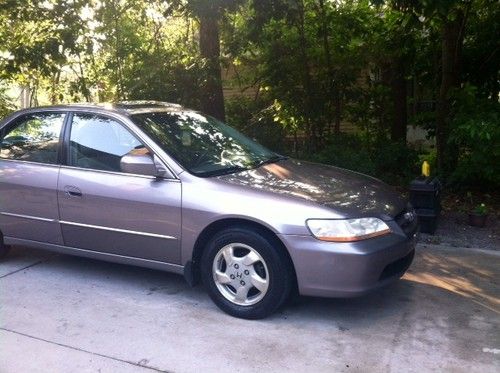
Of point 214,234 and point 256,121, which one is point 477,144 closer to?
point 256,121

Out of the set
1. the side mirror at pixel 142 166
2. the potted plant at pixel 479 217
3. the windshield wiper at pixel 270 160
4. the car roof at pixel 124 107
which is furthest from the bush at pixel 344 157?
the side mirror at pixel 142 166

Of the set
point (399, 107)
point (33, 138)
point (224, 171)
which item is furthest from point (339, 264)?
point (399, 107)

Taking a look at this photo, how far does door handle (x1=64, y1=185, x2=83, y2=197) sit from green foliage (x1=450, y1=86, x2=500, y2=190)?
4.39 m

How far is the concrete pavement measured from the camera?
3559 mm

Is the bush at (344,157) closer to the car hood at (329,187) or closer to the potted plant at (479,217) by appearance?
the potted plant at (479,217)

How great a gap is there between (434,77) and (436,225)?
13.1ft

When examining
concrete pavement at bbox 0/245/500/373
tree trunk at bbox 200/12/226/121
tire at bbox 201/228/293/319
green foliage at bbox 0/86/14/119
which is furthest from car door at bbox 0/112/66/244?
green foliage at bbox 0/86/14/119

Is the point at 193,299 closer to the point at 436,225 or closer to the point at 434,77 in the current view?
the point at 436,225

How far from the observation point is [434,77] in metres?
9.42

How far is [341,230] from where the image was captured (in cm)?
384

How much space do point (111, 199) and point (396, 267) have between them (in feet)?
7.48

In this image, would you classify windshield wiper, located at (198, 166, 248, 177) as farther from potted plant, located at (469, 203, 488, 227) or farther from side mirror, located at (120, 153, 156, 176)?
potted plant, located at (469, 203, 488, 227)

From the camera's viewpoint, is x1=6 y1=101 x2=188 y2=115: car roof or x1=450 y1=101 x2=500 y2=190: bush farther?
x1=450 y1=101 x2=500 y2=190: bush

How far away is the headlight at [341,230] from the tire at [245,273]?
1.03 feet
